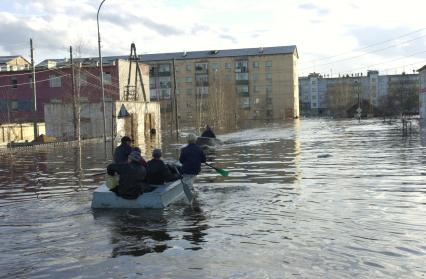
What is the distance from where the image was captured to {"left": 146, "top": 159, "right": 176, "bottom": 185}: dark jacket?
1234cm

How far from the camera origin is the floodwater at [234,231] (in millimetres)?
7336

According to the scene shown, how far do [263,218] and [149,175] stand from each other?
314 centimetres

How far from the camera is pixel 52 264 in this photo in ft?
25.3

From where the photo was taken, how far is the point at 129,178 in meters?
11.3

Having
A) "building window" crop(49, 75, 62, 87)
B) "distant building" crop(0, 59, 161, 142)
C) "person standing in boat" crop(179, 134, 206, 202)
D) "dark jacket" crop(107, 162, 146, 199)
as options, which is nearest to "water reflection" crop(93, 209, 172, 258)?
"dark jacket" crop(107, 162, 146, 199)

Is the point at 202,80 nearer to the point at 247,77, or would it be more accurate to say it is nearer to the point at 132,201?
the point at 247,77

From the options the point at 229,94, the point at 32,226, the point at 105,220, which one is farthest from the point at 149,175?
the point at 229,94

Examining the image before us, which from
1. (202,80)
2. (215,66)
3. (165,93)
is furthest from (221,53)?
(165,93)

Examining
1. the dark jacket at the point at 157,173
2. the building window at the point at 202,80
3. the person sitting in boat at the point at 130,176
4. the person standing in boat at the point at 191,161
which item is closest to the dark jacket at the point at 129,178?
the person sitting in boat at the point at 130,176

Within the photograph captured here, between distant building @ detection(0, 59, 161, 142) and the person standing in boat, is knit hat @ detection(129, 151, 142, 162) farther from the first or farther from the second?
distant building @ detection(0, 59, 161, 142)

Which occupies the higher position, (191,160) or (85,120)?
(85,120)

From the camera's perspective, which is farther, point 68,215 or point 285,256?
point 68,215

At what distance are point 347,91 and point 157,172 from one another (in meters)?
157

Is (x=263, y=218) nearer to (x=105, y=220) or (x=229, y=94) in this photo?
(x=105, y=220)
